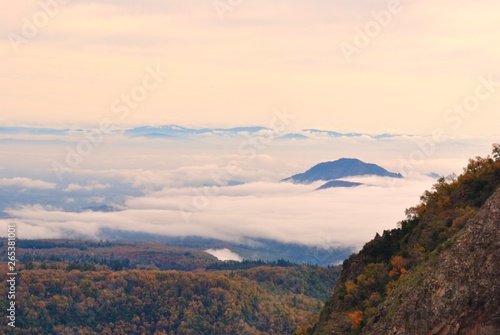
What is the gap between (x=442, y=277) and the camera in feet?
124

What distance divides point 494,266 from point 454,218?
1453cm

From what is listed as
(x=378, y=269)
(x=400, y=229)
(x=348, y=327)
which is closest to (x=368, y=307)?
A: (x=348, y=327)

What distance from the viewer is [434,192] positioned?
61688 mm

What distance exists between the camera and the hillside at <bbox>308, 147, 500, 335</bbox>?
121 ft

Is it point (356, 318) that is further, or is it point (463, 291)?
point (356, 318)

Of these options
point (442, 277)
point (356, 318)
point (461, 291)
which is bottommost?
point (356, 318)

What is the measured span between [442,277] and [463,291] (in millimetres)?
1242

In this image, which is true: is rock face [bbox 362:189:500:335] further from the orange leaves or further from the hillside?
the orange leaves

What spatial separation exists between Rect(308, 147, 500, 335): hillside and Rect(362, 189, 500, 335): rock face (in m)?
0.05

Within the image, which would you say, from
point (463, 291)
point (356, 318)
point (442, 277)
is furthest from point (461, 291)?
point (356, 318)

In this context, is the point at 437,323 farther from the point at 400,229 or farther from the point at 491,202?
the point at 400,229

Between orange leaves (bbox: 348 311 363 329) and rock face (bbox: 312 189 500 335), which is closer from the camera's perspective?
rock face (bbox: 312 189 500 335)

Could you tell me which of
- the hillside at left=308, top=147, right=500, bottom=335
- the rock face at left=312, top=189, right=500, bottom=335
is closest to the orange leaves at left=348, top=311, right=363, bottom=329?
the hillside at left=308, top=147, right=500, bottom=335

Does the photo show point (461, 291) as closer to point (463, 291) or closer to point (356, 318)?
point (463, 291)
